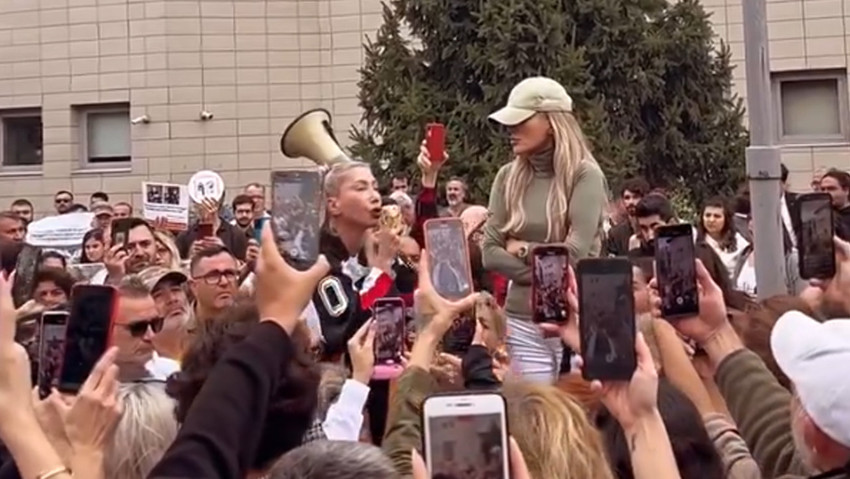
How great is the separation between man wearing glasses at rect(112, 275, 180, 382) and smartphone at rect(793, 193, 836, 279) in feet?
6.83

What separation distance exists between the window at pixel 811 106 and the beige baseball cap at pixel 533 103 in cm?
1599

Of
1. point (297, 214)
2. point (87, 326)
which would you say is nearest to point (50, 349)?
point (87, 326)

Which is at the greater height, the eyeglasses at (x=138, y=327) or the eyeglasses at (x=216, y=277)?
the eyeglasses at (x=216, y=277)

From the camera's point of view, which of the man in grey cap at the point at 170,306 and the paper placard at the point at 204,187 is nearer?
the man in grey cap at the point at 170,306

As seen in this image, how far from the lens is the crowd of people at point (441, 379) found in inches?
113

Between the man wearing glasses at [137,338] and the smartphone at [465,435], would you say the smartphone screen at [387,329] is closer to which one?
the man wearing glasses at [137,338]

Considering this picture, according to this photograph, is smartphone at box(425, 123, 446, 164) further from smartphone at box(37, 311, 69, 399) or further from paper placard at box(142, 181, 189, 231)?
paper placard at box(142, 181, 189, 231)

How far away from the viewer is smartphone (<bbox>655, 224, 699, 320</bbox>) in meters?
3.76

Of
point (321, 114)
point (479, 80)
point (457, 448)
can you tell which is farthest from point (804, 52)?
point (457, 448)

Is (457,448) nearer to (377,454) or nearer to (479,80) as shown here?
(377,454)

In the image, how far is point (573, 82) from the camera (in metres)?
18.0

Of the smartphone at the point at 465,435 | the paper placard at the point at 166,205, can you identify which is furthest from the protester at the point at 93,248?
the smartphone at the point at 465,435

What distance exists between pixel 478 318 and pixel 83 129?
19.3 m

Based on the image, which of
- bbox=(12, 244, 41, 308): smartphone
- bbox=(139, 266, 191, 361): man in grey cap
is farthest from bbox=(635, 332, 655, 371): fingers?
bbox=(12, 244, 41, 308): smartphone
